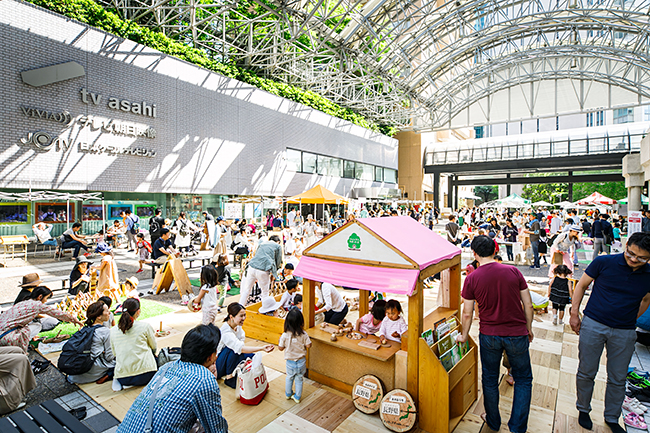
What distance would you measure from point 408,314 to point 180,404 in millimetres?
2272

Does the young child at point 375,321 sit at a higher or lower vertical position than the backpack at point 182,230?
lower

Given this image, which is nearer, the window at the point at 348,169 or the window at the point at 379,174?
the window at the point at 348,169

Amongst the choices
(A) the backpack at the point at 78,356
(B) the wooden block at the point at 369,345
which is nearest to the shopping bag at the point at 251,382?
(B) the wooden block at the point at 369,345

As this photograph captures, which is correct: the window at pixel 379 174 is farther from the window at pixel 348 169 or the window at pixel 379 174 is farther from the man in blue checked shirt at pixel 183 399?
the man in blue checked shirt at pixel 183 399

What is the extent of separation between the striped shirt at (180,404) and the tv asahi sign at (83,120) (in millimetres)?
14406

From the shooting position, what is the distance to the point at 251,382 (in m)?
3.94

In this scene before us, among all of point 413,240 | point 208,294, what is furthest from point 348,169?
point 413,240

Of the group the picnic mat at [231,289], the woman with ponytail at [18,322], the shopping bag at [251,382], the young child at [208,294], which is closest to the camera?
the shopping bag at [251,382]

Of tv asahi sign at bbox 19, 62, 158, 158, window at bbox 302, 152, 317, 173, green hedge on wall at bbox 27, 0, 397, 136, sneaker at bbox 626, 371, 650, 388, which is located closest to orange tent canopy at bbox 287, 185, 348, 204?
tv asahi sign at bbox 19, 62, 158, 158

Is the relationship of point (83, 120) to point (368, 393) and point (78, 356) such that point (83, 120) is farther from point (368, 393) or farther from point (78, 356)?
point (368, 393)

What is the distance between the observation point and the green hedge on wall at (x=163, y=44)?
13.6 metres

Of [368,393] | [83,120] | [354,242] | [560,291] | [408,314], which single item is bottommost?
[368,393]

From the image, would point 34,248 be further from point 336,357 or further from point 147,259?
point 336,357

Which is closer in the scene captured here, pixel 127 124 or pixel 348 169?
pixel 127 124
